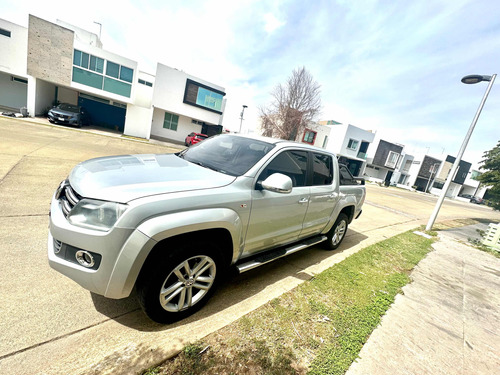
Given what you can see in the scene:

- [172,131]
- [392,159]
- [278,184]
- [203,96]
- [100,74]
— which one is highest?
[203,96]

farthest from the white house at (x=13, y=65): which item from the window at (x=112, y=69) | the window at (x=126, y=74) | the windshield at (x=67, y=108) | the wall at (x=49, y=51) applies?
the window at (x=126, y=74)

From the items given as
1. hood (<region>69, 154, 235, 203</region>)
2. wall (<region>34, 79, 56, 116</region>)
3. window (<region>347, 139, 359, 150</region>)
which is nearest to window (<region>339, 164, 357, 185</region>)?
hood (<region>69, 154, 235, 203</region>)

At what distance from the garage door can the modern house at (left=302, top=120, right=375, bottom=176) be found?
22291 mm

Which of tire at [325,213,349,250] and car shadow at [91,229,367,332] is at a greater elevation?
tire at [325,213,349,250]

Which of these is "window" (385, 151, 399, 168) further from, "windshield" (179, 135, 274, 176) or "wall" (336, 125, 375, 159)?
"windshield" (179, 135, 274, 176)

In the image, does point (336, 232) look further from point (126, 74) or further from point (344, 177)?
point (126, 74)

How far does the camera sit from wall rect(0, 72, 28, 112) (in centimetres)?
1997

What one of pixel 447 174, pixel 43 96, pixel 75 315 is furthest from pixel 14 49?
pixel 447 174

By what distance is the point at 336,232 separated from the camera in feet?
14.6

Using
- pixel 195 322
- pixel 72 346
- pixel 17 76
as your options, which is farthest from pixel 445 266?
pixel 17 76

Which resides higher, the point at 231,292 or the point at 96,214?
the point at 96,214

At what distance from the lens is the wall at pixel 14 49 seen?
18453 millimetres

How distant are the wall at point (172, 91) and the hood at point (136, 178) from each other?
Answer: 22.4m

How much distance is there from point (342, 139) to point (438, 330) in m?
34.2
